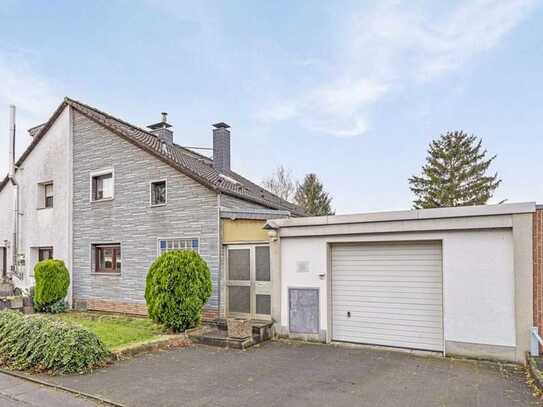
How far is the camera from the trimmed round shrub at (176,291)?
9695 millimetres

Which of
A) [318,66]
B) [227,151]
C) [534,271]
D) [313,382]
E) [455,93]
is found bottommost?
[313,382]

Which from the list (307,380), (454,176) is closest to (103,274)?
(307,380)

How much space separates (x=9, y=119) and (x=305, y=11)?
13710 mm

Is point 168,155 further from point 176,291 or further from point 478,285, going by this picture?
point 478,285

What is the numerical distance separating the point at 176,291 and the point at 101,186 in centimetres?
687

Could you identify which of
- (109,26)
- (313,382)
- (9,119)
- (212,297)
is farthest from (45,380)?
(9,119)

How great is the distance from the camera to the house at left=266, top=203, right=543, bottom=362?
23.9ft

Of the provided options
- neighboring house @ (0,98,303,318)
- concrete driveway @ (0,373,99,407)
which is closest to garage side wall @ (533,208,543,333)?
neighboring house @ (0,98,303,318)

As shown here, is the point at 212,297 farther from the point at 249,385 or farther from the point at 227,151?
the point at 227,151

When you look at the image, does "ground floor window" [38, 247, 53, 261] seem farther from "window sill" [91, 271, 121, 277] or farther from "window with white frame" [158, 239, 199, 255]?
"window with white frame" [158, 239, 199, 255]

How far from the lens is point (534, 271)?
23.6 feet

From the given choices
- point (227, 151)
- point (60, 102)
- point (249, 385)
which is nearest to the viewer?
point (249, 385)

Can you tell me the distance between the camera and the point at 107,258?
1427 centimetres

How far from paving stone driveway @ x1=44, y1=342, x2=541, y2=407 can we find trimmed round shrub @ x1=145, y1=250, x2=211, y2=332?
4.73 feet
